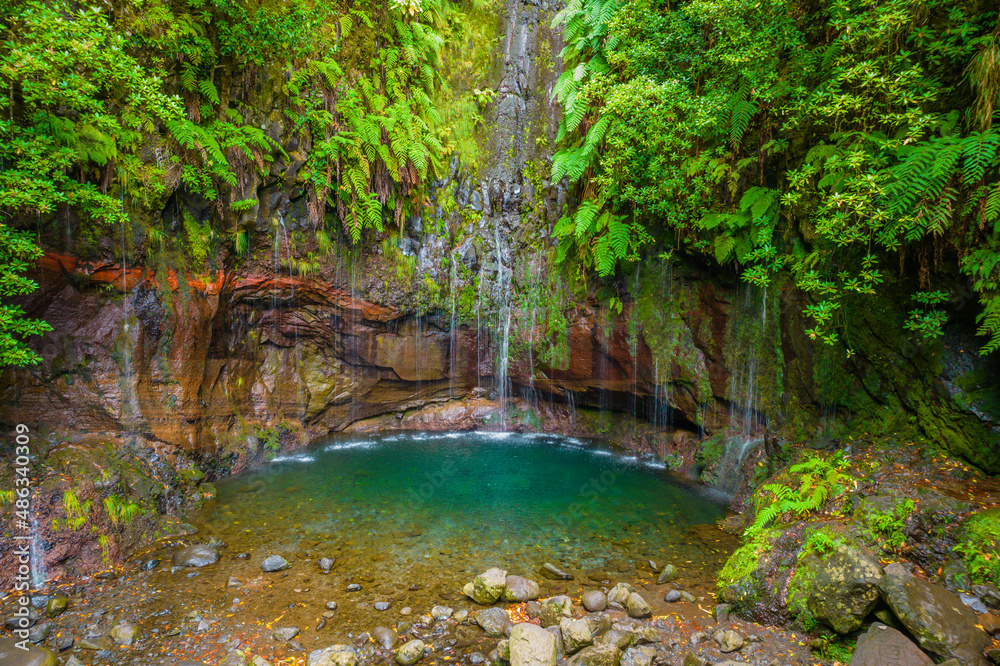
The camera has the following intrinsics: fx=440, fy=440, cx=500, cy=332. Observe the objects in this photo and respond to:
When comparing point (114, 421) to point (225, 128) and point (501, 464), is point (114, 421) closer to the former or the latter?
point (225, 128)

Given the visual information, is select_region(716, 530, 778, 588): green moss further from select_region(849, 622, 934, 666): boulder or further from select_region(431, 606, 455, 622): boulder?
select_region(431, 606, 455, 622): boulder

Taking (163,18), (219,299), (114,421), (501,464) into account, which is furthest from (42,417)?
(501,464)

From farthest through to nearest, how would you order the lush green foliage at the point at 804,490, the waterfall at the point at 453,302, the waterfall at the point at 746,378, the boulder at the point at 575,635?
the waterfall at the point at 453,302 < the waterfall at the point at 746,378 < the lush green foliage at the point at 804,490 < the boulder at the point at 575,635

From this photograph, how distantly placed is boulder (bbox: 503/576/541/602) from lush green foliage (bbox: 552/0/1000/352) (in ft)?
16.1

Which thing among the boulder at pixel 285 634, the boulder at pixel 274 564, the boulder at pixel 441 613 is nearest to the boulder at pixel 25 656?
the boulder at pixel 285 634

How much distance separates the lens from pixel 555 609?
479cm

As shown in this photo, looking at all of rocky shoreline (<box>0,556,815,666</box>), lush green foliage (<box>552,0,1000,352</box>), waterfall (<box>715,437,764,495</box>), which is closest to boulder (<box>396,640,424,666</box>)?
rocky shoreline (<box>0,556,815,666</box>)

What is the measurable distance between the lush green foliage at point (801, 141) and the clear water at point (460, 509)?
13.5 ft

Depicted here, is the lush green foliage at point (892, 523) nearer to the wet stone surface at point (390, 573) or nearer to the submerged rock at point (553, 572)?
the wet stone surface at point (390, 573)

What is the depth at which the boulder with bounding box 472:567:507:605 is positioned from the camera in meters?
5.12

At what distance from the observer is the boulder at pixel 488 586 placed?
16.8 ft

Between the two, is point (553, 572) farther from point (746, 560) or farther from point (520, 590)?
point (746, 560)

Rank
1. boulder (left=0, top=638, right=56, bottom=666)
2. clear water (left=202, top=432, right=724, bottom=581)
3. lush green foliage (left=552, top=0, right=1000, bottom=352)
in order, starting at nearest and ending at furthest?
1. boulder (left=0, top=638, right=56, bottom=666)
2. lush green foliage (left=552, top=0, right=1000, bottom=352)
3. clear water (left=202, top=432, right=724, bottom=581)

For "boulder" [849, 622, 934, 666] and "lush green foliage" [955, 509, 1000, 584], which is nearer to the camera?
"boulder" [849, 622, 934, 666]
